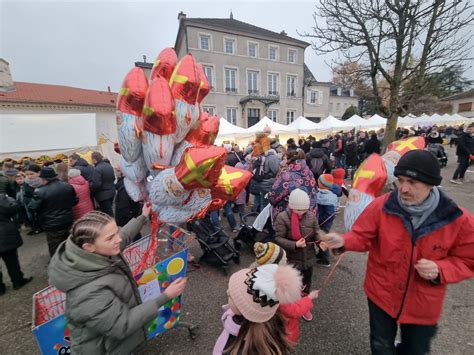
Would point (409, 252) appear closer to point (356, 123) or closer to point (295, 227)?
point (295, 227)

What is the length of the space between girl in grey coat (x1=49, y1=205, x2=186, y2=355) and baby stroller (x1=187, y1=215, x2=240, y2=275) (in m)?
2.04

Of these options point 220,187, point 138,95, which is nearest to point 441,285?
point 220,187

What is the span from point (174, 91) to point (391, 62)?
723 centimetres

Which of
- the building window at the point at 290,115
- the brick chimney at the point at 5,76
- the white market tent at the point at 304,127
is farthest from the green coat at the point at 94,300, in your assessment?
the building window at the point at 290,115

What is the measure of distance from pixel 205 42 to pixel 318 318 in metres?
21.9

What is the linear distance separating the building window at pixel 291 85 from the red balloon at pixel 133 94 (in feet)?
79.2

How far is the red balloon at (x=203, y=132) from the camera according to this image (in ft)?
8.20

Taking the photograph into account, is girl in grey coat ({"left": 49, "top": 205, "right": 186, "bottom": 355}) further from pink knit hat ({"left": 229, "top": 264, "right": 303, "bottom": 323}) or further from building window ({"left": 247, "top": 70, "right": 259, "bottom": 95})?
building window ({"left": 247, "top": 70, "right": 259, "bottom": 95})

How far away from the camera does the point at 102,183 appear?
4.89 meters

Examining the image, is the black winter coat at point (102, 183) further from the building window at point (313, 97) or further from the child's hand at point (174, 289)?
the building window at point (313, 97)

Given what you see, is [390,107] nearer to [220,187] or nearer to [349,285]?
[349,285]

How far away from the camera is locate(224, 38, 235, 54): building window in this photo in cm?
2022

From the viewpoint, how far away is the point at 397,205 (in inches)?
56.2

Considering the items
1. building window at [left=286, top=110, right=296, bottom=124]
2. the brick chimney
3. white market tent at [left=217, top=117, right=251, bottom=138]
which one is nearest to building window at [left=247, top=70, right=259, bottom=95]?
building window at [left=286, top=110, right=296, bottom=124]
